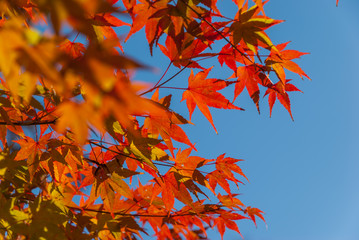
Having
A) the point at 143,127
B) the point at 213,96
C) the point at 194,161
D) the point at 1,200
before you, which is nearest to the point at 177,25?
the point at 213,96

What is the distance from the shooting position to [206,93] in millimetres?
1066

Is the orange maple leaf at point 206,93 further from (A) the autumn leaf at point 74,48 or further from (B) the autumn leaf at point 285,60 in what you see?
(A) the autumn leaf at point 74,48

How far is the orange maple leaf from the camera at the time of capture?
1.04 metres

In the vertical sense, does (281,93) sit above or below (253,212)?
above

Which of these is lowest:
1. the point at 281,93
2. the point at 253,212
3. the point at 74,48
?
the point at 253,212

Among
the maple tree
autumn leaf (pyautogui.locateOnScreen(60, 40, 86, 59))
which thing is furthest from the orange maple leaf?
autumn leaf (pyautogui.locateOnScreen(60, 40, 86, 59))

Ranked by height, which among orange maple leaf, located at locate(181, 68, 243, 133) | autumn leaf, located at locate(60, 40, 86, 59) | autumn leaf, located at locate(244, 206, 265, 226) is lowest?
autumn leaf, located at locate(244, 206, 265, 226)

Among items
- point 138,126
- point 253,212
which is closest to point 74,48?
point 138,126

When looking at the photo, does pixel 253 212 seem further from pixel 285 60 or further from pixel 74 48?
pixel 74 48

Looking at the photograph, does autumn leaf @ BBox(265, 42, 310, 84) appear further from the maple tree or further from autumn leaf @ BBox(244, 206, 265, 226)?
autumn leaf @ BBox(244, 206, 265, 226)

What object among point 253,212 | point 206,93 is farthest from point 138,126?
point 253,212

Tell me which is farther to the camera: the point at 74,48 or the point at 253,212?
the point at 253,212

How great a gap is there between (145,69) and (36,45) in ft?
0.46

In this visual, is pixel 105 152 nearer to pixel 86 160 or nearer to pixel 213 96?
pixel 86 160
